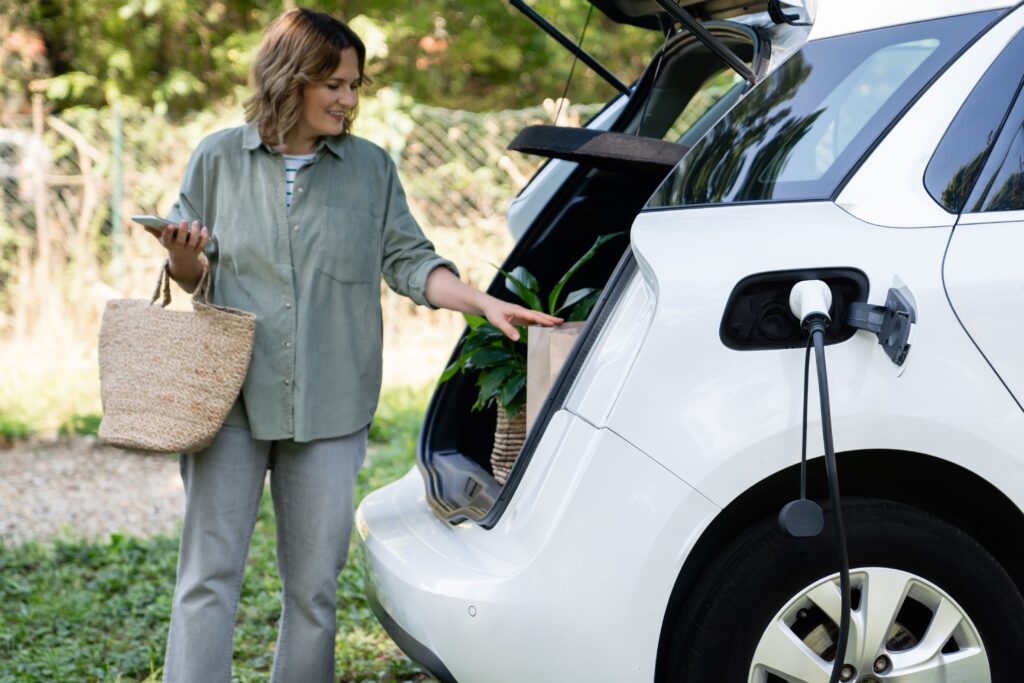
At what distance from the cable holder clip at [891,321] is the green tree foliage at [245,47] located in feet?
28.6

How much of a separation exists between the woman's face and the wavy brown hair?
16 millimetres

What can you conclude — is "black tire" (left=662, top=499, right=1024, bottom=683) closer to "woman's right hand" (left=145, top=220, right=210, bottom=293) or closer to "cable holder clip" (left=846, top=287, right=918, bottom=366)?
"cable holder clip" (left=846, top=287, right=918, bottom=366)

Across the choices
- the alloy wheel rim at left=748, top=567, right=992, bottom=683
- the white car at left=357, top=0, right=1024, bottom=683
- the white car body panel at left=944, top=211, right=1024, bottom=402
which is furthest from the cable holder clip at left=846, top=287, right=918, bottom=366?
the alloy wheel rim at left=748, top=567, right=992, bottom=683

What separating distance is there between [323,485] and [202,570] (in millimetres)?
361

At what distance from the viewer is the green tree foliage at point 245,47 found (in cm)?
1091

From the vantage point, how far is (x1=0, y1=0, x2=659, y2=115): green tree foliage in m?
10.9

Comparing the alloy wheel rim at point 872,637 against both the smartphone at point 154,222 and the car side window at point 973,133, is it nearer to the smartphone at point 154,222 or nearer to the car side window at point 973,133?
the car side window at point 973,133

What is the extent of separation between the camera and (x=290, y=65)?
3.04 metres

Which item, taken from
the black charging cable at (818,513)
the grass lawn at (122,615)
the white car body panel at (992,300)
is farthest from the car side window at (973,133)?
the grass lawn at (122,615)

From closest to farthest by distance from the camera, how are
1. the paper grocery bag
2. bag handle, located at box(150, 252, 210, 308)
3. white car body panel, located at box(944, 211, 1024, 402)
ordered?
white car body panel, located at box(944, 211, 1024, 402) → the paper grocery bag → bag handle, located at box(150, 252, 210, 308)

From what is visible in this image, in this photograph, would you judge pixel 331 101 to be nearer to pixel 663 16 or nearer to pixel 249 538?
pixel 663 16

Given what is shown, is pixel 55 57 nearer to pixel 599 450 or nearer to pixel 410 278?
pixel 410 278

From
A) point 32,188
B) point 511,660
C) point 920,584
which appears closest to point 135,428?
point 511,660

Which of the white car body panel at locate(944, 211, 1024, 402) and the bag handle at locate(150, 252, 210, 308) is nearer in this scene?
the white car body panel at locate(944, 211, 1024, 402)
